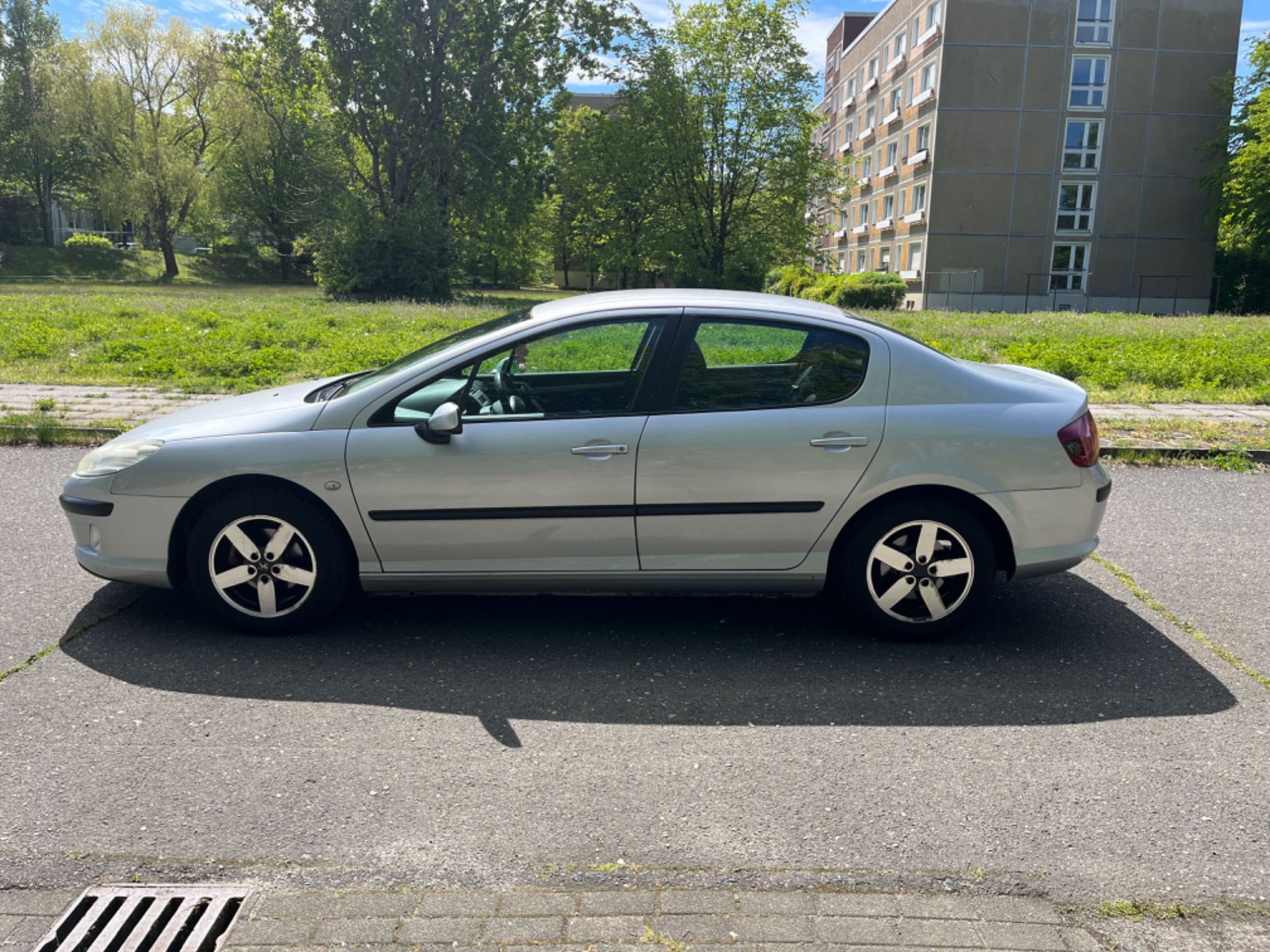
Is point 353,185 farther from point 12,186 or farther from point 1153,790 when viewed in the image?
point 1153,790

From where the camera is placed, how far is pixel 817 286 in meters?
47.1

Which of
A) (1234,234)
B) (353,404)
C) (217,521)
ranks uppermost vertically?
(1234,234)

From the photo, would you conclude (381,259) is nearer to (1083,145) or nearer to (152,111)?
(152,111)

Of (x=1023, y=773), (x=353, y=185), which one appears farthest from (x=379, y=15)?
(x=1023, y=773)

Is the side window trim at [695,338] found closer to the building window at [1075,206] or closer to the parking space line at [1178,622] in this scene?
the parking space line at [1178,622]

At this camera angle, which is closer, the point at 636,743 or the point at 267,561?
the point at 636,743

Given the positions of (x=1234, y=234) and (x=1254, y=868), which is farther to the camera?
(x=1234, y=234)

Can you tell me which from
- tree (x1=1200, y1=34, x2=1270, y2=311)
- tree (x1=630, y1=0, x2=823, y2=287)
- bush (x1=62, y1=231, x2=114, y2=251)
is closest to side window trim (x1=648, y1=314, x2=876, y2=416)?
tree (x1=630, y1=0, x2=823, y2=287)

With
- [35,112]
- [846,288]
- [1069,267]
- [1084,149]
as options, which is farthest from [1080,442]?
[35,112]

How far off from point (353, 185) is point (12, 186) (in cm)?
3427

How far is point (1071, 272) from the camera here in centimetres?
4675

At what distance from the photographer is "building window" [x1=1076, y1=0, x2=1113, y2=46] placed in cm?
4441

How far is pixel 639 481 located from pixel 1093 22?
163 ft

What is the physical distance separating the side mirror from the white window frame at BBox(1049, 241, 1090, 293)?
47.6 metres
